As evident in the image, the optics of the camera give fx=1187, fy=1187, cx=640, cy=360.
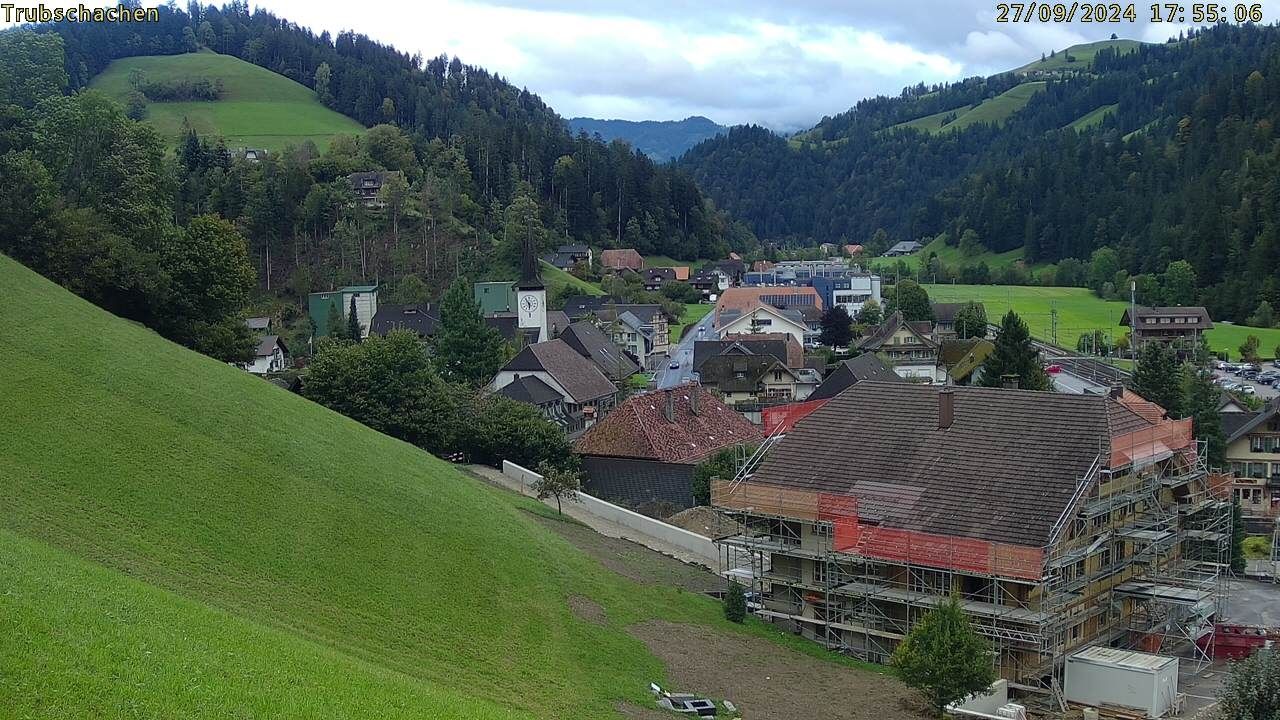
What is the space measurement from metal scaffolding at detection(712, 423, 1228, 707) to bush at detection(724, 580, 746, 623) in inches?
34.1

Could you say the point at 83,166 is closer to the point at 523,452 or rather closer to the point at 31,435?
the point at 523,452

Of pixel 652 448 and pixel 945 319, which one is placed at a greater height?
pixel 945 319

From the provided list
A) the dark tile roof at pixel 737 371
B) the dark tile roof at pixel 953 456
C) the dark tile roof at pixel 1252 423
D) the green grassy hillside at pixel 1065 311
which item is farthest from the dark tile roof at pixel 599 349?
the dark tile roof at pixel 953 456

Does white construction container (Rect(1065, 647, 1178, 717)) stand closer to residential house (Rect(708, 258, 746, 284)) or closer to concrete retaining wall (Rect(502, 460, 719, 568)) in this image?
concrete retaining wall (Rect(502, 460, 719, 568))

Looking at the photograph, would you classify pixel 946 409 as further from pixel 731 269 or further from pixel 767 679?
pixel 731 269

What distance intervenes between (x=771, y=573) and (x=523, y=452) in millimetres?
17684

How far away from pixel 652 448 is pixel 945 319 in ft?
202

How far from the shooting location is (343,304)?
91.9m

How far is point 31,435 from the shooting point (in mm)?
25812

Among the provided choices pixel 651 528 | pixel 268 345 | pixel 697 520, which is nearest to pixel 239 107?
pixel 268 345

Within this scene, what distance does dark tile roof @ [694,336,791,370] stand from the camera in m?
74.6

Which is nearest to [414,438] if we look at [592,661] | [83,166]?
[83,166]

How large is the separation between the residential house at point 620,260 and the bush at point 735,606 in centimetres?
9654

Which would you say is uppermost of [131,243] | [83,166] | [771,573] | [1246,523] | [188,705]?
[83,166]
